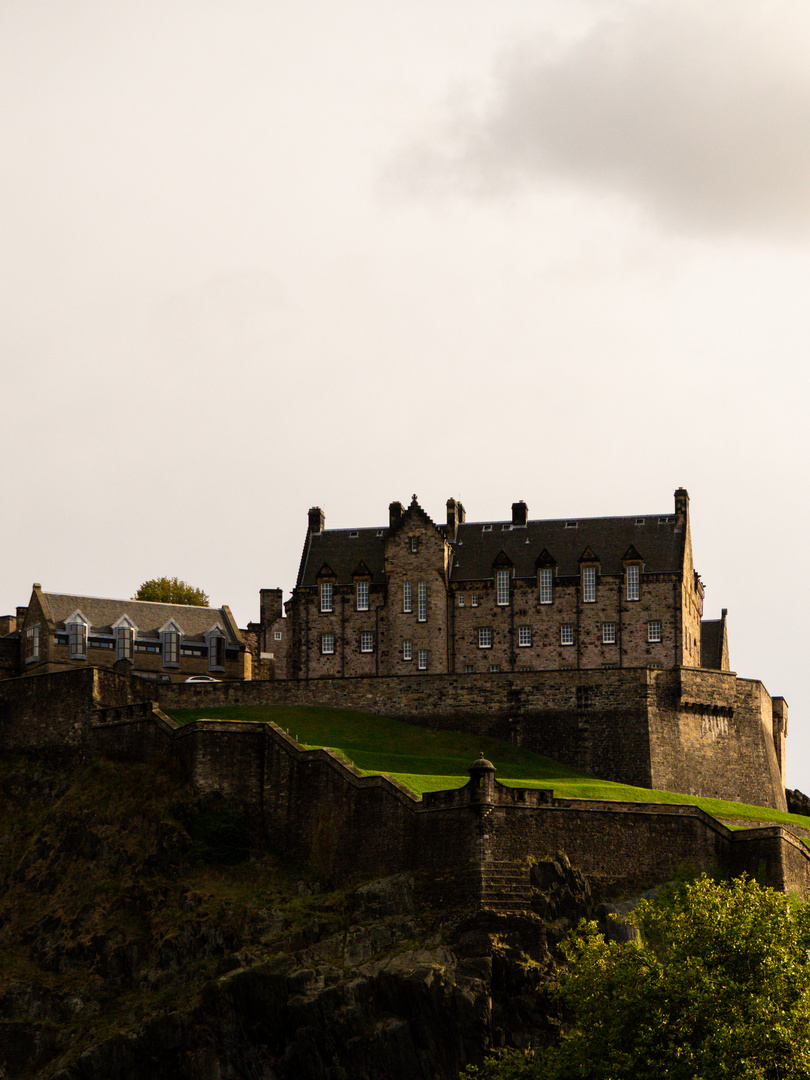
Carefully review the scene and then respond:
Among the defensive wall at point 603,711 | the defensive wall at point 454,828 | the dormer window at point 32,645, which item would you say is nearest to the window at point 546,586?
the defensive wall at point 603,711

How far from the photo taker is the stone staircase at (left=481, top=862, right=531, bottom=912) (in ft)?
238

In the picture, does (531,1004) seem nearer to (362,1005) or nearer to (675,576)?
(362,1005)

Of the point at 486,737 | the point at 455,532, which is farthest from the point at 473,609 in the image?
the point at 486,737

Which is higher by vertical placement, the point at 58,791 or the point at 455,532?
the point at 455,532

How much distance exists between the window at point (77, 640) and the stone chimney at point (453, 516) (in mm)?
20847

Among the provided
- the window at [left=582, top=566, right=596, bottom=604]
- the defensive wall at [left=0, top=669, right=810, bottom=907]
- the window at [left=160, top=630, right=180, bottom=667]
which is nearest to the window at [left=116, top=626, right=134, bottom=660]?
the window at [left=160, top=630, right=180, bottom=667]

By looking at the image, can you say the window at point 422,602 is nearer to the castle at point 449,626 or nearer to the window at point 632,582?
the castle at point 449,626

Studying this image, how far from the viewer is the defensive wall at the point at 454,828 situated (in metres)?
74.1

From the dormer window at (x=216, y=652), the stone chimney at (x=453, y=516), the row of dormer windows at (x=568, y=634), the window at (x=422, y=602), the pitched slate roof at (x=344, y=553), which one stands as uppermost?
the stone chimney at (x=453, y=516)

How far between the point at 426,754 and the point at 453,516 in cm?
2342

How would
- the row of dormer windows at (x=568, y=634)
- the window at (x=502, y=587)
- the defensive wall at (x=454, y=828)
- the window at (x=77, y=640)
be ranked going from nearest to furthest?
the defensive wall at (x=454, y=828), the row of dormer windows at (x=568, y=634), the window at (x=77, y=640), the window at (x=502, y=587)

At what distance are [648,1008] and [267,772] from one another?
26261 mm

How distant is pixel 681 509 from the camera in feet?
346

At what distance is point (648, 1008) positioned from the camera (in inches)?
2339
